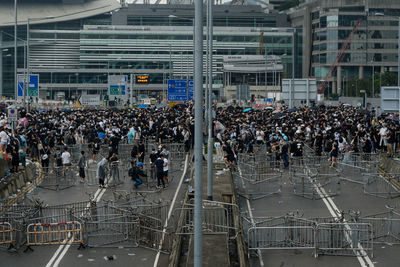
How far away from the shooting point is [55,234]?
15938 millimetres

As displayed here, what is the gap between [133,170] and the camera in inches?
965

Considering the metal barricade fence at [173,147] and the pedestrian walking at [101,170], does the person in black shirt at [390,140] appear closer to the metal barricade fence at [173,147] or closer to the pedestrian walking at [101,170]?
the metal barricade fence at [173,147]

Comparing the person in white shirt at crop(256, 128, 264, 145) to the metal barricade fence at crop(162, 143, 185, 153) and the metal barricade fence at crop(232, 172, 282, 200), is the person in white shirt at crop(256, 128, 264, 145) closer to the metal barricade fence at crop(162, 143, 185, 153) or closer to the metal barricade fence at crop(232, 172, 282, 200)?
the metal barricade fence at crop(162, 143, 185, 153)

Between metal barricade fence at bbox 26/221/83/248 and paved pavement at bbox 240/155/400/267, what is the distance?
4301 millimetres

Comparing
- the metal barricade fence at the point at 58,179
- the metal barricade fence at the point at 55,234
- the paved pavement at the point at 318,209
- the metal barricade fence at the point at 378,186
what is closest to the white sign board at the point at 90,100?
the metal barricade fence at the point at 58,179

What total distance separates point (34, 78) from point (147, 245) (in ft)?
117

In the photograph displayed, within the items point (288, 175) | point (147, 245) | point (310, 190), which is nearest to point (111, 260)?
point (147, 245)

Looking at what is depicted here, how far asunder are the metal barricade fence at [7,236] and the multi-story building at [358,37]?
362ft

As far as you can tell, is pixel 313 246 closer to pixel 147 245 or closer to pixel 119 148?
pixel 147 245

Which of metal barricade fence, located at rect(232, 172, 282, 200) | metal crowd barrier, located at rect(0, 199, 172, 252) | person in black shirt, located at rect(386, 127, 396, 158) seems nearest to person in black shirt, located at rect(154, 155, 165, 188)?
metal barricade fence, located at rect(232, 172, 282, 200)

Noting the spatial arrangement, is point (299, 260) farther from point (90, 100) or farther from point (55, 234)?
point (90, 100)

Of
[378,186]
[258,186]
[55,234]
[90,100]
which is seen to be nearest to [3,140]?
[258,186]

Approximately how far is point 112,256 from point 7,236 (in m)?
2.71

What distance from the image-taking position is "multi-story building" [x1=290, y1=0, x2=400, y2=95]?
411 ft
